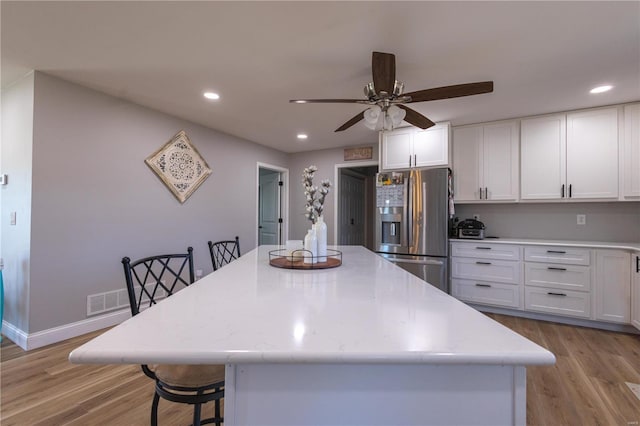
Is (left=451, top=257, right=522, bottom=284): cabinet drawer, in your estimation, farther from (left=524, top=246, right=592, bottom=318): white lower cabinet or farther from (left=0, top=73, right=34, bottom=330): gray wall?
(left=0, top=73, right=34, bottom=330): gray wall

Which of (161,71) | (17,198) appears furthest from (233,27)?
(17,198)

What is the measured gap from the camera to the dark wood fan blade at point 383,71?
4.96ft

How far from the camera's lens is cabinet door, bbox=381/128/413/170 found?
3.59m

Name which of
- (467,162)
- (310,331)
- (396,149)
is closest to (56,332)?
(310,331)

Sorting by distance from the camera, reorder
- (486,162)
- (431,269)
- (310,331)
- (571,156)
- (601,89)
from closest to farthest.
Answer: (310,331) < (601,89) < (571,156) < (431,269) < (486,162)

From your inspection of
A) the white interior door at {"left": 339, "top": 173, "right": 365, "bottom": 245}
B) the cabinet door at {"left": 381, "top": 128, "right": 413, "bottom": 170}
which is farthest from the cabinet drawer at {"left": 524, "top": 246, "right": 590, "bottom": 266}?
the white interior door at {"left": 339, "top": 173, "right": 365, "bottom": 245}

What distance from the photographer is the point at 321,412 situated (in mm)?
688

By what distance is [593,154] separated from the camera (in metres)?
2.95

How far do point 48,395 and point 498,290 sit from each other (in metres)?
4.03

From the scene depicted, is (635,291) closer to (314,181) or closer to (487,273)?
(487,273)

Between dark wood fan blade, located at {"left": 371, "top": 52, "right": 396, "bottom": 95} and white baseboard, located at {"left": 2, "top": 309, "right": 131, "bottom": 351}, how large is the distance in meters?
3.23

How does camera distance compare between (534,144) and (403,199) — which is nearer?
(534,144)

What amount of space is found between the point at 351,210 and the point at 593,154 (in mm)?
Result: 3448

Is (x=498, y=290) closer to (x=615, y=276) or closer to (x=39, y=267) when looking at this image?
(x=615, y=276)
